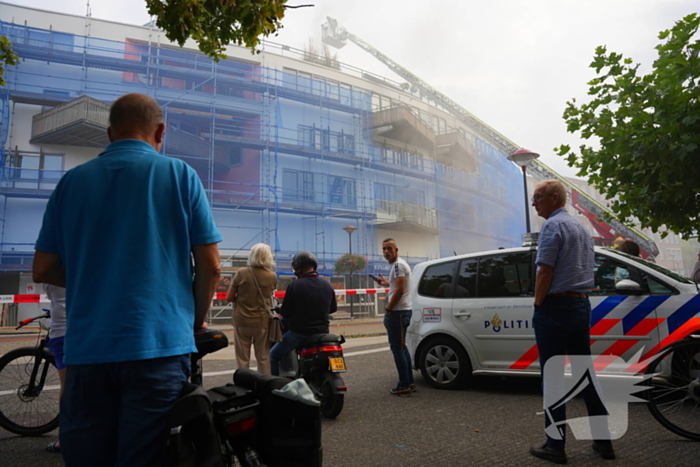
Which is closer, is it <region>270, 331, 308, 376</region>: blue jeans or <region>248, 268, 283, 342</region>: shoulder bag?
<region>270, 331, 308, 376</region>: blue jeans

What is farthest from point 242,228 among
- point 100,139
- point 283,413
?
point 283,413

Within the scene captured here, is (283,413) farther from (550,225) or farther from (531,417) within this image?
(531,417)

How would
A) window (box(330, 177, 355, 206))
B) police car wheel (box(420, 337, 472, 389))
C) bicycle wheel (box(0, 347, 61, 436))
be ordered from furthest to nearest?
window (box(330, 177, 355, 206)), police car wheel (box(420, 337, 472, 389)), bicycle wheel (box(0, 347, 61, 436))

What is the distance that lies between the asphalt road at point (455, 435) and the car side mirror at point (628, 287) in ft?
3.53

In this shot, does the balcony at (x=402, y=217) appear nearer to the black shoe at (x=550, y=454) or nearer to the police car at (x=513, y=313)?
the police car at (x=513, y=313)

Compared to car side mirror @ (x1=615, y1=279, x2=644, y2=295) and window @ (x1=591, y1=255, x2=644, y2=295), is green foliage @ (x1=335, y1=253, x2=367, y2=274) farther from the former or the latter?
car side mirror @ (x1=615, y1=279, x2=644, y2=295)

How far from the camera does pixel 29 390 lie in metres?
4.67

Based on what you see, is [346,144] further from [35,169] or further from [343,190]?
[35,169]

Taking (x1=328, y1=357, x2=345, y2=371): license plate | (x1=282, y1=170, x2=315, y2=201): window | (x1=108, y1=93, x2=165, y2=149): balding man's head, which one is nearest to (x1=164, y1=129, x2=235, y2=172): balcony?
(x1=282, y1=170, x2=315, y2=201): window

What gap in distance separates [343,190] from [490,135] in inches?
651

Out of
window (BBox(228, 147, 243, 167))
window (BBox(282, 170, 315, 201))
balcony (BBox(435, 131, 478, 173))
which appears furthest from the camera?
balcony (BBox(435, 131, 478, 173))

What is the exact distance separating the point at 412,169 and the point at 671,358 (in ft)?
98.5

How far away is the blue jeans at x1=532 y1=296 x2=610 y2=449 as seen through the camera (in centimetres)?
371

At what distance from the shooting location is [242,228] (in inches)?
994
